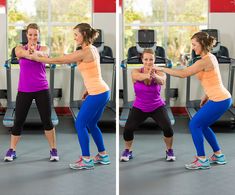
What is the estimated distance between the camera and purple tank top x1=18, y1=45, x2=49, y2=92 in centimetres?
432

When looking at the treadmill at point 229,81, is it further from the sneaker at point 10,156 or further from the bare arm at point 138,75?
the sneaker at point 10,156

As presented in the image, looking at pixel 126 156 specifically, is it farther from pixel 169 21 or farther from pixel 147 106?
pixel 169 21

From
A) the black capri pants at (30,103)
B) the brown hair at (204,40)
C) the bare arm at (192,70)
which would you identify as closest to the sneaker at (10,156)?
the black capri pants at (30,103)

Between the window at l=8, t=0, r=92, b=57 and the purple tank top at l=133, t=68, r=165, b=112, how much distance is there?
0.93 metres

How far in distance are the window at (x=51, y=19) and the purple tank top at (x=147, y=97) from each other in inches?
36.6

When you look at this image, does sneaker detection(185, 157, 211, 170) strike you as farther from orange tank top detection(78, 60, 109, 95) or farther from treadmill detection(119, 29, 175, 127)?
orange tank top detection(78, 60, 109, 95)

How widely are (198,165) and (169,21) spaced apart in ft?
4.23

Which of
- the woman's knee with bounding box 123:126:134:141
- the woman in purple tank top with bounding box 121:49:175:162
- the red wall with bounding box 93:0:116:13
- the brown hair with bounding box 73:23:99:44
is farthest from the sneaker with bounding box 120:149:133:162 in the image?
the red wall with bounding box 93:0:116:13

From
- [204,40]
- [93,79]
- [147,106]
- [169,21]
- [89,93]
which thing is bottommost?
[147,106]

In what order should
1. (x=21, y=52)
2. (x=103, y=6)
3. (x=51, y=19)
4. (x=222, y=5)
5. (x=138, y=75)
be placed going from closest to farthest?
(x=138, y=75), (x=21, y=52), (x=103, y=6), (x=222, y=5), (x=51, y=19)

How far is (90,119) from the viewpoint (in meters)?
4.21

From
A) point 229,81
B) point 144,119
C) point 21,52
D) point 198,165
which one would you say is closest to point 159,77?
point 144,119

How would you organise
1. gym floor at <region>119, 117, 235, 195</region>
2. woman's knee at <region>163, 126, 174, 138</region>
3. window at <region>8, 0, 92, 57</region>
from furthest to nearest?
window at <region>8, 0, 92, 57</region> < woman's knee at <region>163, 126, 174, 138</region> < gym floor at <region>119, 117, 235, 195</region>

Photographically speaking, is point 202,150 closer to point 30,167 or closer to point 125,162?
point 125,162
